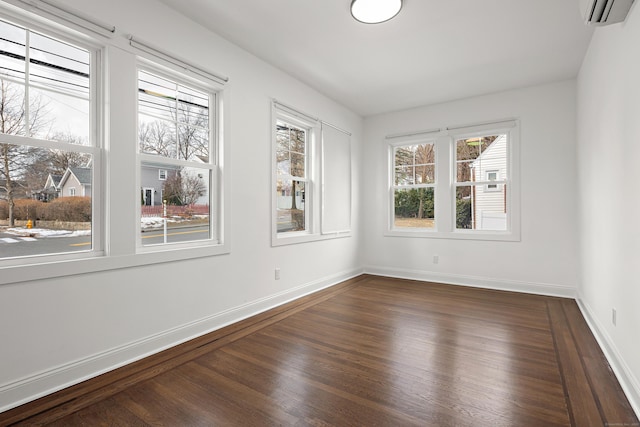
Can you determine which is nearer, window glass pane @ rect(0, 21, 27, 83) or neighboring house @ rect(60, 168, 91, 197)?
window glass pane @ rect(0, 21, 27, 83)

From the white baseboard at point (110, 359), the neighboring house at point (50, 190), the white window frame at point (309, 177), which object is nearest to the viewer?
the white baseboard at point (110, 359)

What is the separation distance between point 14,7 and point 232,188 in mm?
1855

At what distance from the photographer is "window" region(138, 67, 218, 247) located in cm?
261

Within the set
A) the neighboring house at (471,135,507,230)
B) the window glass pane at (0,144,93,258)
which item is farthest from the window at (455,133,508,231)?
the window glass pane at (0,144,93,258)

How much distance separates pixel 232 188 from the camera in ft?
10.5

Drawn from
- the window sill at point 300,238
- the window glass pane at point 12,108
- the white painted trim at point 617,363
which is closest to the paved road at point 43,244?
the window glass pane at point 12,108

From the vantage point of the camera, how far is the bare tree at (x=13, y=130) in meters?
1.91

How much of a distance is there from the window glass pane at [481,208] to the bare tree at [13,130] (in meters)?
4.86

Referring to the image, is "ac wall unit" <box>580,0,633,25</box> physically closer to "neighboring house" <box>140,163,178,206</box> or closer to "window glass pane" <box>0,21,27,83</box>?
"neighboring house" <box>140,163,178,206</box>

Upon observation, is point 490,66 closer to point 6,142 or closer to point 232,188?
point 232,188

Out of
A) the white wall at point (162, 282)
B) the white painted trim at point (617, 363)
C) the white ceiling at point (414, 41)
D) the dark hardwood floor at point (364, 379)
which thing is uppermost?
the white ceiling at point (414, 41)

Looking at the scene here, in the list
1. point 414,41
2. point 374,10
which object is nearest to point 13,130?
point 374,10

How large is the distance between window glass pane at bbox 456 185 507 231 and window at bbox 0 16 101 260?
14.9 feet

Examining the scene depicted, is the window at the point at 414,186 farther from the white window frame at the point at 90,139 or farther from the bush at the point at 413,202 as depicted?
the white window frame at the point at 90,139
